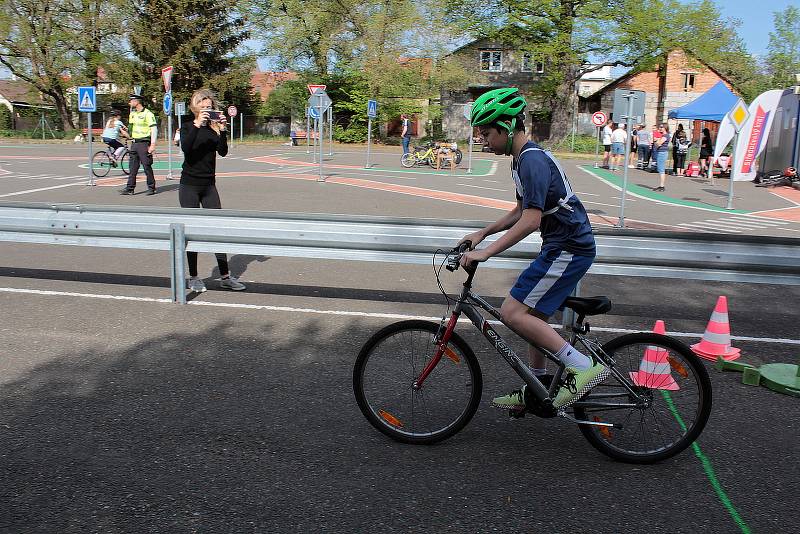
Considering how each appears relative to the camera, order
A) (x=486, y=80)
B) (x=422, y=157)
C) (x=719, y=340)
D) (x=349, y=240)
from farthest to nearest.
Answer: (x=486, y=80) < (x=422, y=157) < (x=349, y=240) < (x=719, y=340)

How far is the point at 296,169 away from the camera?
28.6 metres

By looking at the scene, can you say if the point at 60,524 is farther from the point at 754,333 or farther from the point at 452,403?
the point at 754,333

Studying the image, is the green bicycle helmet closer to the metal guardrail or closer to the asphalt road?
the asphalt road

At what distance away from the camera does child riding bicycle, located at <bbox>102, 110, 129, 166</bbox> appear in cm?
1892

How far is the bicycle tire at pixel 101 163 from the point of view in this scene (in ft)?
68.7

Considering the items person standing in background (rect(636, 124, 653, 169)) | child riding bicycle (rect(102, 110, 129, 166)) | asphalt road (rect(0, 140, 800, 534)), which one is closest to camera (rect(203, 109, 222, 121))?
asphalt road (rect(0, 140, 800, 534))

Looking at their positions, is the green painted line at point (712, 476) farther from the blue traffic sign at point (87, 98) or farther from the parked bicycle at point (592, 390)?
the blue traffic sign at point (87, 98)

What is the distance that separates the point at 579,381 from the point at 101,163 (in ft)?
65.9

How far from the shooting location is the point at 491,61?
213 feet

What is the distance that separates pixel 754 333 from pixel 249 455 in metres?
4.78

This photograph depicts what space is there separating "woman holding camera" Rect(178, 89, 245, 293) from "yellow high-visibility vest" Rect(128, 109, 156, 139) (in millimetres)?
8458

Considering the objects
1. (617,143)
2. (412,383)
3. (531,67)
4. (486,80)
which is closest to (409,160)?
(617,143)

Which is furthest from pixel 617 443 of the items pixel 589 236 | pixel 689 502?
pixel 589 236

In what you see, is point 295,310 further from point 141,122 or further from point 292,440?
point 141,122
